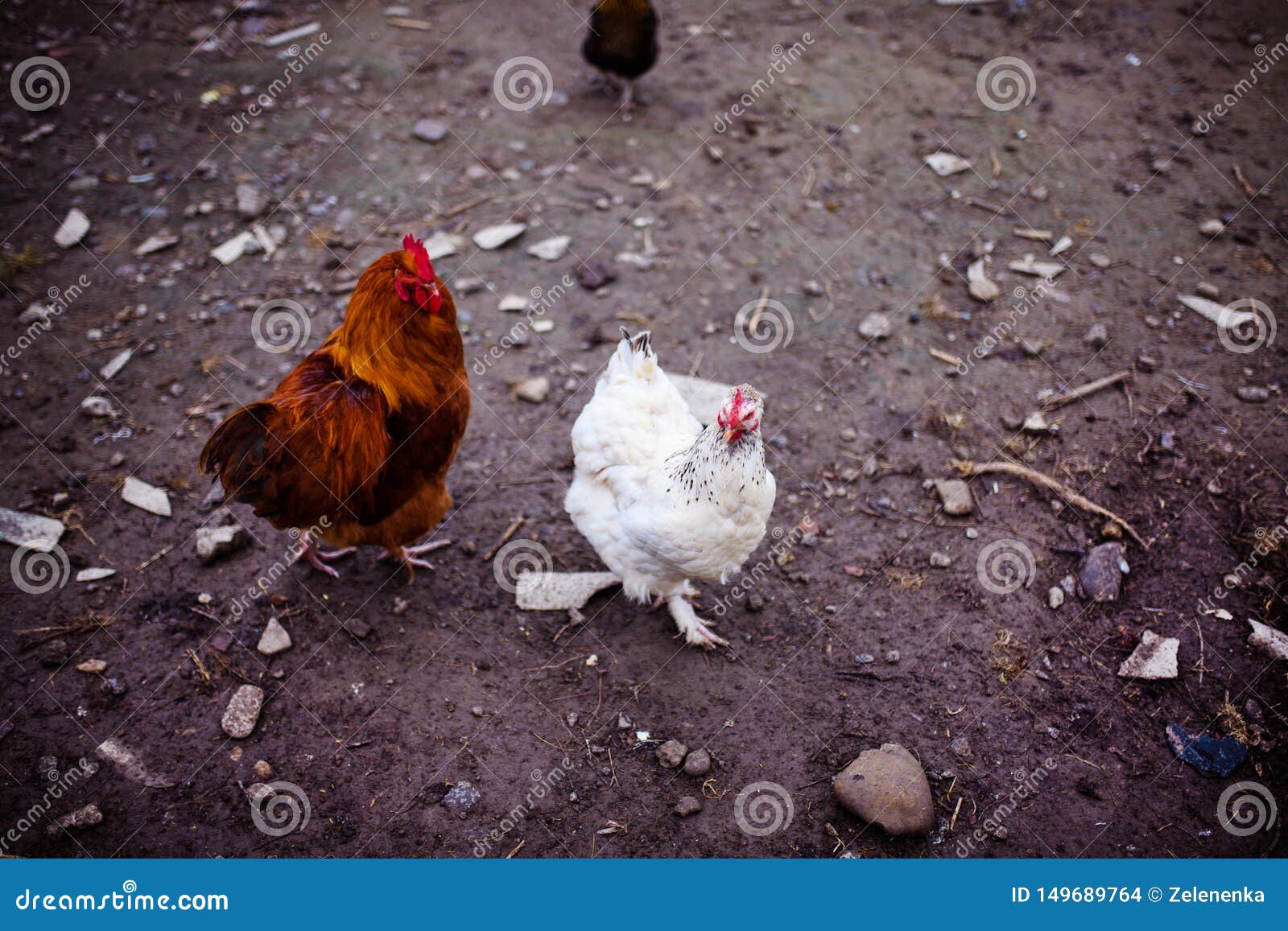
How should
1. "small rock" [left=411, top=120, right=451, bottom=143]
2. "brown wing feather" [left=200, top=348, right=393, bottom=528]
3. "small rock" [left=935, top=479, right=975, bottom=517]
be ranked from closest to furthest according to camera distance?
"brown wing feather" [left=200, top=348, right=393, bottom=528] < "small rock" [left=935, top=479, right=975, bottom=517] < "small rock" [left=411, top=120, right=451, bottom=143]

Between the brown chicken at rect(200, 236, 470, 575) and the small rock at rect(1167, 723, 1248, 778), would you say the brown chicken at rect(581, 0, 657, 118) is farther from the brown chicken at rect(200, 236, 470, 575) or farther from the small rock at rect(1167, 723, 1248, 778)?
the small rock at rect(1167, 723, 1248, 778)

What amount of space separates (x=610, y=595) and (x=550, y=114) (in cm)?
561

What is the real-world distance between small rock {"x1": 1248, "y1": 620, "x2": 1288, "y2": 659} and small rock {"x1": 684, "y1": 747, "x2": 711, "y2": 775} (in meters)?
3.03

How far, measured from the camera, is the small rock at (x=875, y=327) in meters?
5.71

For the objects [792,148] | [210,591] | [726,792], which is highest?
[792,148]

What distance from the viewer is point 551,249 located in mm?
6375

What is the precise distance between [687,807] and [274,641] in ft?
8.19

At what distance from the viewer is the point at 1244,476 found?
15.0 ft

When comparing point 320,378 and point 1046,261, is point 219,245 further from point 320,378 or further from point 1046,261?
point 1046,261

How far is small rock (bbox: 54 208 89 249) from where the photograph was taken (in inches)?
243

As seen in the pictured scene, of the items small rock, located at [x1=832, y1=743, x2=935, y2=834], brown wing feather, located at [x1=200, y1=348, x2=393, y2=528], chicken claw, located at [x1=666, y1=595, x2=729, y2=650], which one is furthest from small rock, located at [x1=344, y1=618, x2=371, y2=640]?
small rock, located at [x1=832, y1=743, x2=935, y2=834]

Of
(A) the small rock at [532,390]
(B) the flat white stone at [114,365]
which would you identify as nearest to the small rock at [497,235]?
(A) the small rock at [532,390]

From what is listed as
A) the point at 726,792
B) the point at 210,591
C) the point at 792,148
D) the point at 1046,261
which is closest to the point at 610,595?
the point at 726,792

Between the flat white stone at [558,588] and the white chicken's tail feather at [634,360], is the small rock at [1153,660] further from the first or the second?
the white chicken's tail feather at [634,360]
